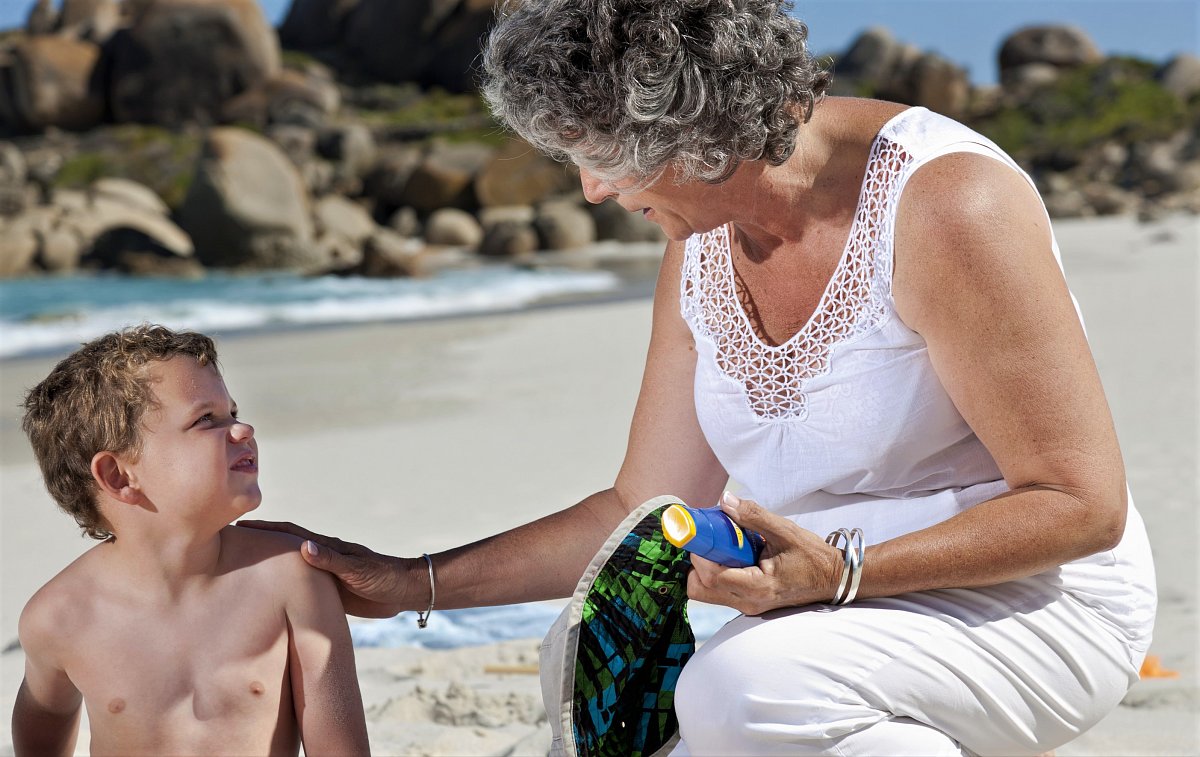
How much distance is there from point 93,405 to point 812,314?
1.26 metres

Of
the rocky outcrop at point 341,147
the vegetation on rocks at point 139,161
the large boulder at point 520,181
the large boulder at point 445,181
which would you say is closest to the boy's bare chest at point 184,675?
the rocky outcrop at point 341,147

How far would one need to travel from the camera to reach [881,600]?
82.4 inches

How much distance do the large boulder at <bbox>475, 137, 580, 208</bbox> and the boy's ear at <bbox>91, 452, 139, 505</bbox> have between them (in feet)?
78.9

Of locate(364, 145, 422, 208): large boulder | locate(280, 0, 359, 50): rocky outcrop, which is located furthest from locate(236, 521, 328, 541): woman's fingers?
locate(280, 0, 359, 50): rocky outcrop

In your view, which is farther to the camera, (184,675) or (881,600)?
(184,675)

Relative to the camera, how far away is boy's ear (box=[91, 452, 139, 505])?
219 cm

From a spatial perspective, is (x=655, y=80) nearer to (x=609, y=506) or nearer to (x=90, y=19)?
(x=609, y=506)

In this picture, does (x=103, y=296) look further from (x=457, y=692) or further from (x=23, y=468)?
(x=457, y=692)

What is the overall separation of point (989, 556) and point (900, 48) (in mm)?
42674

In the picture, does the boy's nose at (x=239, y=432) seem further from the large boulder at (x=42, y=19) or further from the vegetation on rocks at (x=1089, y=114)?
the large boulder at (x=42, y=19)

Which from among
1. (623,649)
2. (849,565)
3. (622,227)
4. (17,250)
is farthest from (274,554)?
(17,250)

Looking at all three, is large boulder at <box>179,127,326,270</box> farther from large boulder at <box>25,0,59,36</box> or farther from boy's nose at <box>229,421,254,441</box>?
large boulder at <box>25,0,59,36</box>

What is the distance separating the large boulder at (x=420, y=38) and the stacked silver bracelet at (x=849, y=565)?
45236 mm

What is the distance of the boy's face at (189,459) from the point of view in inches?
86.1
